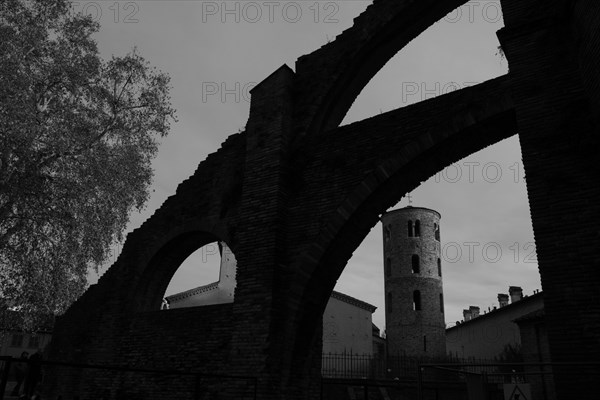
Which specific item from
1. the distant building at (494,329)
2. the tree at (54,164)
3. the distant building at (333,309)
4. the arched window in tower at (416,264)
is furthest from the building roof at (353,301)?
the tree at (54,164)

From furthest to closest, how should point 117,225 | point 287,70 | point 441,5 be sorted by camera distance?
point 117,225 → point 287,70 → point 441,5

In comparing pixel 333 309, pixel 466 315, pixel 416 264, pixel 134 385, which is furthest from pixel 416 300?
pixel 134 385

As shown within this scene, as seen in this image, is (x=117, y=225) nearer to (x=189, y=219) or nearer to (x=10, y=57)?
(x=189, y=219)

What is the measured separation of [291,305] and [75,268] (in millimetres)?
6633

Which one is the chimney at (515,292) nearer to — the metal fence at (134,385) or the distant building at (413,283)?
the distant building at (413,283)

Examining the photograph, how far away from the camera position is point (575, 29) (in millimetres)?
5586

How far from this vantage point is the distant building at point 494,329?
25.8m

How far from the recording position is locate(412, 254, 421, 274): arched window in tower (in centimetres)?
3089

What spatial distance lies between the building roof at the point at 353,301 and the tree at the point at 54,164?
57.7ft

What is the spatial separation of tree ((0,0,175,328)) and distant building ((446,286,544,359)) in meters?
18.8

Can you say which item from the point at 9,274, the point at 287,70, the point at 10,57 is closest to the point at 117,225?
the point at 9,274

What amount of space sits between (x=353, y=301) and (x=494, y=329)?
9.28 metres

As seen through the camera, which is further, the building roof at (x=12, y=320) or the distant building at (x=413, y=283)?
the distant building at (x=413, y=283)

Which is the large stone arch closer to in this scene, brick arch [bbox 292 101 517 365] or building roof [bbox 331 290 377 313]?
brick arch [bbox 292 101 517 365]
